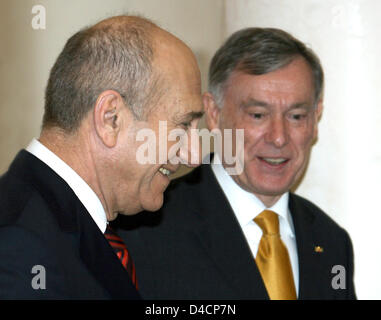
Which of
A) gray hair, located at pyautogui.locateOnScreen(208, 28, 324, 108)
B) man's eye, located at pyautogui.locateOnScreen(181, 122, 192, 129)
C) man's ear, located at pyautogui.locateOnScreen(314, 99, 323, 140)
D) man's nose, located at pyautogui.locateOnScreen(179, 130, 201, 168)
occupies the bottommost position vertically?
man's nose, located at pyautogui.locateOnScreen(179, 130, 201, 168)

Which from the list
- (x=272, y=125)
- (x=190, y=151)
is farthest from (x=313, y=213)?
(x=190, y=151)

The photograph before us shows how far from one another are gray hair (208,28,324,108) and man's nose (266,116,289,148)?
0.58ft

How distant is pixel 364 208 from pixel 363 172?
5.4 inches

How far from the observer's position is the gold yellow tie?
1912 mm

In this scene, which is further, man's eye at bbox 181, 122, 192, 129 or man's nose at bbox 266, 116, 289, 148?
man's nose at bbox 266, 116, 289, 148

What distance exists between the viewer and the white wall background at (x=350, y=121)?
87.4 inches

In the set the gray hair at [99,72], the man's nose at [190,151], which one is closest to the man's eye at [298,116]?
the man's nose at [190,151]

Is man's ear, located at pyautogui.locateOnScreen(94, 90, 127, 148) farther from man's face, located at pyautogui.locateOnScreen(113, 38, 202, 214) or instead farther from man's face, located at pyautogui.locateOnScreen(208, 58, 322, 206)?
man's face, located at pyautogui.locateOnScreen(208, 58, 322, 206)

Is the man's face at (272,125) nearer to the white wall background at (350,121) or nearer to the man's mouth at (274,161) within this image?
the man's mouth at (274,161)

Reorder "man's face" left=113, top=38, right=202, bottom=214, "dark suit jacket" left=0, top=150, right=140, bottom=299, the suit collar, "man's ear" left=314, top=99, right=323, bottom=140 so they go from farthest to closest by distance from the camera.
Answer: "man's ear" left=314, top=99, right=323, bottom=140 → the suit collar → "man's face" left=113, top=38, right=202, bottom=214 → "dark suit jacket" left=0, top=150, right=140, bottom=299

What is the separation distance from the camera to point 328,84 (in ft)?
7.54

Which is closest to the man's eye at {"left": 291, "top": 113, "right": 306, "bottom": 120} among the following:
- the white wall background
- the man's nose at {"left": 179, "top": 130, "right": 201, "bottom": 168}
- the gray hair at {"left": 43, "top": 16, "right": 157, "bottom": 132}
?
the white wall background
